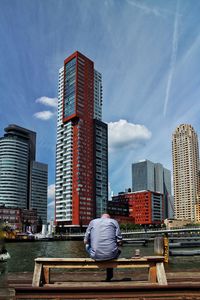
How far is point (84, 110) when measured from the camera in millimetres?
198750

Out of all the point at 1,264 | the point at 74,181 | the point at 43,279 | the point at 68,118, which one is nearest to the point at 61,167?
the point at 74,181

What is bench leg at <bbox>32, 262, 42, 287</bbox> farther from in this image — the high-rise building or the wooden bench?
the high-rise building

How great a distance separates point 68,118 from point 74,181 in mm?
37277

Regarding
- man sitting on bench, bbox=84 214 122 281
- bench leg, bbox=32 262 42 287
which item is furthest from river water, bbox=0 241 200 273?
bench leg, bbox=32 262 42 287

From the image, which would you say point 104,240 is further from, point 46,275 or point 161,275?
point 46,275

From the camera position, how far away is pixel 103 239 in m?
7.54

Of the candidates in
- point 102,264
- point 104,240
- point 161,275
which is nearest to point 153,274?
point 161,275

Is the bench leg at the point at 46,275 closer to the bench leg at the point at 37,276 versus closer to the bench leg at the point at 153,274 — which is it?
the bench leg at the point at 37,276

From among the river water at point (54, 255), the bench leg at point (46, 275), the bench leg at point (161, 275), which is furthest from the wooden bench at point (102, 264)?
Result: the river water at point (54, 255)

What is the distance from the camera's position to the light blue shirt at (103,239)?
289 inches

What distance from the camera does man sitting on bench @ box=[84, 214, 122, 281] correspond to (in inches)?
289

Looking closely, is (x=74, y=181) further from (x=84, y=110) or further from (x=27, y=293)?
(x=27, y=293)

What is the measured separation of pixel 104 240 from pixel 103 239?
3 centimetres

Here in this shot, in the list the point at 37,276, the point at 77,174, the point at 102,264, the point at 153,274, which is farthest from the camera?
the point at 77,174
